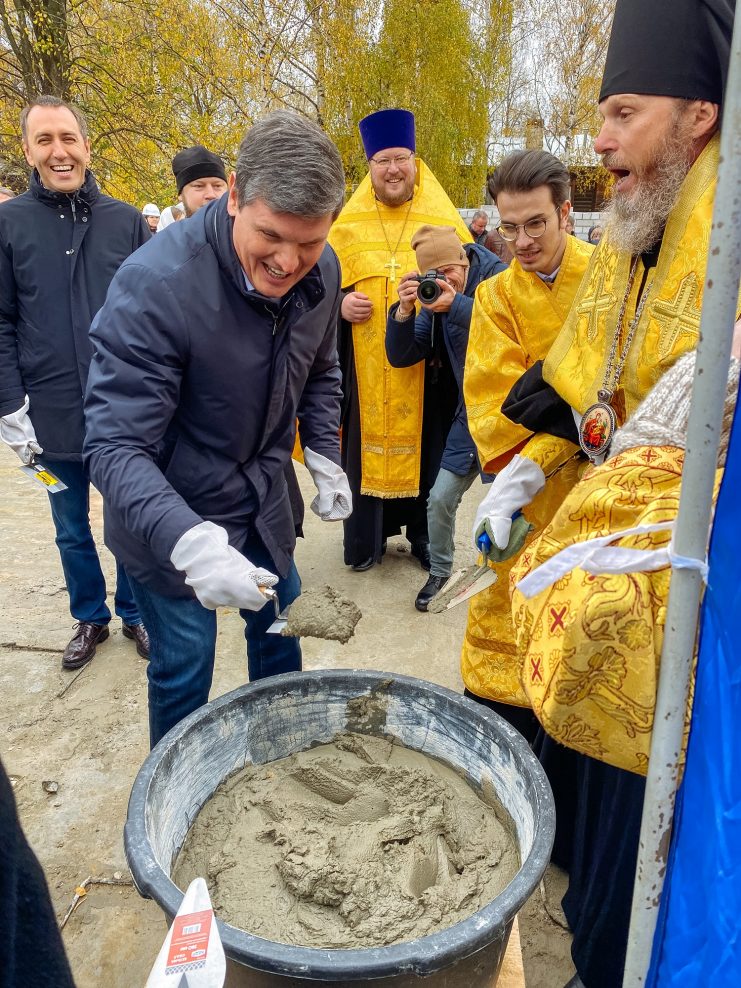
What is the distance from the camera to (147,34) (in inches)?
448

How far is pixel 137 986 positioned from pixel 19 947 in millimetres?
1369

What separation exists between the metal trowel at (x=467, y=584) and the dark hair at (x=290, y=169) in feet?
3.06

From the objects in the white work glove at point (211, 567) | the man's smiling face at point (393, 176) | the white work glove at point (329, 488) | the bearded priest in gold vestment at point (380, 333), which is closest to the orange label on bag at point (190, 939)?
the white work glove at point (211, 567)

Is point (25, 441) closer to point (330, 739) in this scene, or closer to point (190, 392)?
point (190, 392)

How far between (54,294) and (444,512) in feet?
6.34

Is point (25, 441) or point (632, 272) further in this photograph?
point (25, 441)

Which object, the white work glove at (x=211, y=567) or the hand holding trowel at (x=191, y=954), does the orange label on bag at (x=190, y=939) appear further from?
the white work glove at (x=211, y=567)

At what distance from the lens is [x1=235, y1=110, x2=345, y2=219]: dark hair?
156 centimetres

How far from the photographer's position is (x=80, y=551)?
10.2ft

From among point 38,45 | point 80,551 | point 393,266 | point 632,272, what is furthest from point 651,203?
point 38,45

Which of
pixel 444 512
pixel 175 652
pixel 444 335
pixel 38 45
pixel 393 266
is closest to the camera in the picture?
pixel 175 652

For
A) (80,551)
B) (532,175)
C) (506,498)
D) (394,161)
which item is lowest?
(80,551)

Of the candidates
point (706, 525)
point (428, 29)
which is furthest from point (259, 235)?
point (428, 29)

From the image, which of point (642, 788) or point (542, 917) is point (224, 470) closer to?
point (642, 788)
